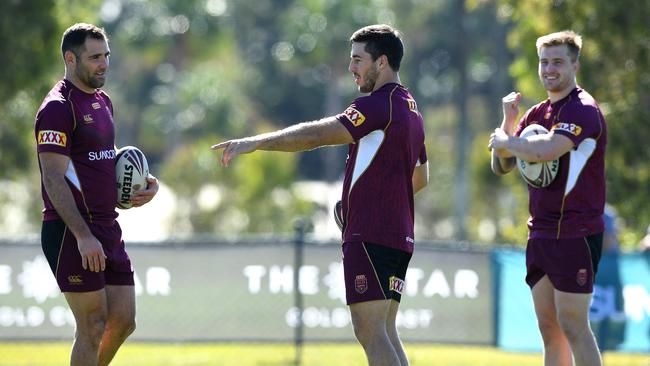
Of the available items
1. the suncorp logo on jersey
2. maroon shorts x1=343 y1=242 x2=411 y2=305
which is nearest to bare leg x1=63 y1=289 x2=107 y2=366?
the suncorp logo on jersey

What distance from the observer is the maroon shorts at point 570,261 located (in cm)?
851

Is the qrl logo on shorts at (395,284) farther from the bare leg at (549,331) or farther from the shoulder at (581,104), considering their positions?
the shoulder at (581,104)

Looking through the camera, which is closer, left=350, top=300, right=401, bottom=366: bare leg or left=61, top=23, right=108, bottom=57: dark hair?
left=350, top=300, right=401, bottom=366: bare leg

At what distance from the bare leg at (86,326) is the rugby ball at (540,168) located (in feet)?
9.58

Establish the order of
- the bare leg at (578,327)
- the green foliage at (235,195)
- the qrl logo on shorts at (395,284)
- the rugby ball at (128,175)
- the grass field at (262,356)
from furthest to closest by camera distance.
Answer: the green foliage at (235,195) → the grass field at (262,356) → the rugby ball at (128,175) → the bare leg at (578,327) → the qrl logo on shorts at (395,284)

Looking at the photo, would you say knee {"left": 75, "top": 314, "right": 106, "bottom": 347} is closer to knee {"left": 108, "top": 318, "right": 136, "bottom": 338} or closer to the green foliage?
knee {"left": 108, "top": 318, "right": 136, "bottom": 338}

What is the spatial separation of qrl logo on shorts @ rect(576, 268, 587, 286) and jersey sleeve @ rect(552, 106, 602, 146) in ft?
2.77

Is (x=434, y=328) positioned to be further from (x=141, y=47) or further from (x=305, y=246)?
(x=141, y=47)

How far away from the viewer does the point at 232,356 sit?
592 inches

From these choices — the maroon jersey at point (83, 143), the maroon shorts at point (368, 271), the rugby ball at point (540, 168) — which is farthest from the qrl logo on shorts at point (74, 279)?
the rugby ball at point (540, 168)

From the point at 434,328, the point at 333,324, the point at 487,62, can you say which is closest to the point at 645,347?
the point at 434,328

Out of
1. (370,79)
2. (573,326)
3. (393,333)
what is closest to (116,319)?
(393,333)

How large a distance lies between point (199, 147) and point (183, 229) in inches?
192

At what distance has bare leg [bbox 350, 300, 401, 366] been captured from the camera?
800cm
